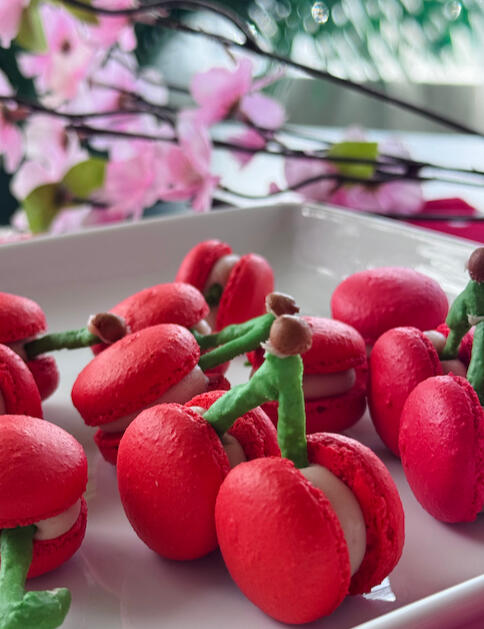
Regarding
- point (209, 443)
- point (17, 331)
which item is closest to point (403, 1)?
point (17, 331)

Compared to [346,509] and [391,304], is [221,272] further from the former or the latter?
[346,509]

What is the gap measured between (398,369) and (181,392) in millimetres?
193

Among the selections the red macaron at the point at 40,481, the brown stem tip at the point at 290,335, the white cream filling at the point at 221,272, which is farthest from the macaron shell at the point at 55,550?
the white cream filling at the point at 221,272

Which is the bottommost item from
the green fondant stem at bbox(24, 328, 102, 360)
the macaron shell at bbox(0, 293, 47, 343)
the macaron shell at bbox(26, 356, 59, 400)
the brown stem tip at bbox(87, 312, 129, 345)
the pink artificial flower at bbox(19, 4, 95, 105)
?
the macaron shell at bbox(26, 356, 59, 400)

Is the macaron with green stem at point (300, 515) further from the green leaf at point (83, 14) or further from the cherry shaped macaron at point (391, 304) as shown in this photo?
the green leaf at point (83, 14)

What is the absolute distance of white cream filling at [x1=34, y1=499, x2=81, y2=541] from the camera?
22.2 inches

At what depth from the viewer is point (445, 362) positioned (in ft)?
2.38

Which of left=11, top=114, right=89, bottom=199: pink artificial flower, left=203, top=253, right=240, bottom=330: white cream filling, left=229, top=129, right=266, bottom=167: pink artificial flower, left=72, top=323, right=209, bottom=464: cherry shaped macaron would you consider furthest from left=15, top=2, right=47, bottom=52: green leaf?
left=72, top=323, right=209, bottom=464: cherry shaped macaron

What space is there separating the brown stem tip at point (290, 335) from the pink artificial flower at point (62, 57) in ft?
3.63

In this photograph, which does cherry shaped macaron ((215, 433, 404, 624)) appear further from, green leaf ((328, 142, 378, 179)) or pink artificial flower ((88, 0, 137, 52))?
pink artificial flower ((88, 0, 137, 52))

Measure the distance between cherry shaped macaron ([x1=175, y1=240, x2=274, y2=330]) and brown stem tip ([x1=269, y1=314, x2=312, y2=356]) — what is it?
1.55 feet

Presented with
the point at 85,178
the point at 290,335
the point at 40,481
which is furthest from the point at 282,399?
the point at 85,178

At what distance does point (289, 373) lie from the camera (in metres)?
0.51

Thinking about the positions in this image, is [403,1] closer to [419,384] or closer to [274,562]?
[419,384]
